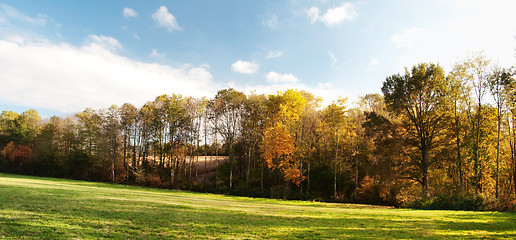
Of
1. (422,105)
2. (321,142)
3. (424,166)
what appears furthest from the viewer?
(321,142)

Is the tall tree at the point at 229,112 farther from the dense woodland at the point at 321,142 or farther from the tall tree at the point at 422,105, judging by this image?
the tall tree at the point at 422,105

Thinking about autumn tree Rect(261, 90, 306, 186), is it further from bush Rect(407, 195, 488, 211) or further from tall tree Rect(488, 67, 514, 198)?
tall tree Rect(488, 67, 514, 198)

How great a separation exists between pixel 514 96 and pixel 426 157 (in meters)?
9.61

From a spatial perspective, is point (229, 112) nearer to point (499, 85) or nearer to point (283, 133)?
point (283, 133)

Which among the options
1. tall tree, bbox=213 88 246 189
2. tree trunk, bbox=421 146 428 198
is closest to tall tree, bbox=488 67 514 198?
tree trunk, bbox=421 146 428 198

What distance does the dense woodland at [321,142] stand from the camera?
2819 centimetres

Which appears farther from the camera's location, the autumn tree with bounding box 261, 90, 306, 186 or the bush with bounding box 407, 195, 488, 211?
the autumn tree with bounding box 261, 90, 306, 186

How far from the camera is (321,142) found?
40750 mm

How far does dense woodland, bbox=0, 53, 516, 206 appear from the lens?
2819 centimetres

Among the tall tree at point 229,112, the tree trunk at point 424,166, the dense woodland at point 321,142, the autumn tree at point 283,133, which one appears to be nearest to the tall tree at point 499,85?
the dense woodland at point 321,142

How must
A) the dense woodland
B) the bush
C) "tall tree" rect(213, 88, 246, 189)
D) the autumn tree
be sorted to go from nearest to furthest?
the bush, the dense woodland, the autumn tree, "tall tree" rect(213, 88, 246, 189)

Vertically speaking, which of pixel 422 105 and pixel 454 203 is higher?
pixel 422 105

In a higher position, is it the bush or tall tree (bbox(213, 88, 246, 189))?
tall tree (bbox(213, 88, 246, 189))

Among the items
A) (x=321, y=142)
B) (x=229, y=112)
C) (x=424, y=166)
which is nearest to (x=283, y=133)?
(x=321, y=142)
